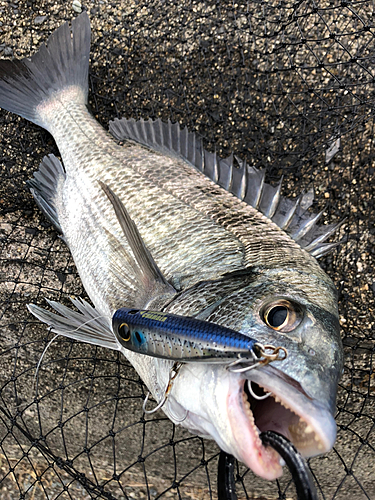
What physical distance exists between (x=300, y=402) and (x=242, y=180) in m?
1.27

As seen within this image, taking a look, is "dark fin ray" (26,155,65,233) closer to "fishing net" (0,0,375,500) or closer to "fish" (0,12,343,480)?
"fish" (0,12,343,480)

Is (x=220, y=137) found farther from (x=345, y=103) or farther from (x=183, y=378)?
(x=183, y=378)

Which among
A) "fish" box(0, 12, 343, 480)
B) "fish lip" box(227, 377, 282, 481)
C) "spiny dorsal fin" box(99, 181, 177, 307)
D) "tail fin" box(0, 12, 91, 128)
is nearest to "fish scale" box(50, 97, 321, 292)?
"fish" box(0, 12, 343, 480)

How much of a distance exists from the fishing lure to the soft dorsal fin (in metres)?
0.94

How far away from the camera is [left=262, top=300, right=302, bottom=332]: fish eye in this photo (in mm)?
1230

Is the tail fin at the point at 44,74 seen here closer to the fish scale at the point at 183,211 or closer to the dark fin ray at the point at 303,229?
the fish scale at the point at 183,211

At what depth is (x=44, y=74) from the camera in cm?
251

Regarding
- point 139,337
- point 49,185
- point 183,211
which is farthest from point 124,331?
point 49,185

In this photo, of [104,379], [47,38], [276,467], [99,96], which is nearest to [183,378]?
[276,467]

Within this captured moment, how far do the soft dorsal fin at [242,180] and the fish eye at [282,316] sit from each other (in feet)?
2.38

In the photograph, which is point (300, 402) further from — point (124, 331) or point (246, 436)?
point (124, 331)

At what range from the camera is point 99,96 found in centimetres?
272

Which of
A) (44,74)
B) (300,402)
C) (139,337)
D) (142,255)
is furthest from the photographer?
(44,74)

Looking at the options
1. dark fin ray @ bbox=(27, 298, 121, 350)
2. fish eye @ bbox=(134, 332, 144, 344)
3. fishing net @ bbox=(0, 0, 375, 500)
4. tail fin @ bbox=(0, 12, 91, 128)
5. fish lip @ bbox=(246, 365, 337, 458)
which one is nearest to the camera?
fish lip @ bbox=(246, 365, 337, 458)
